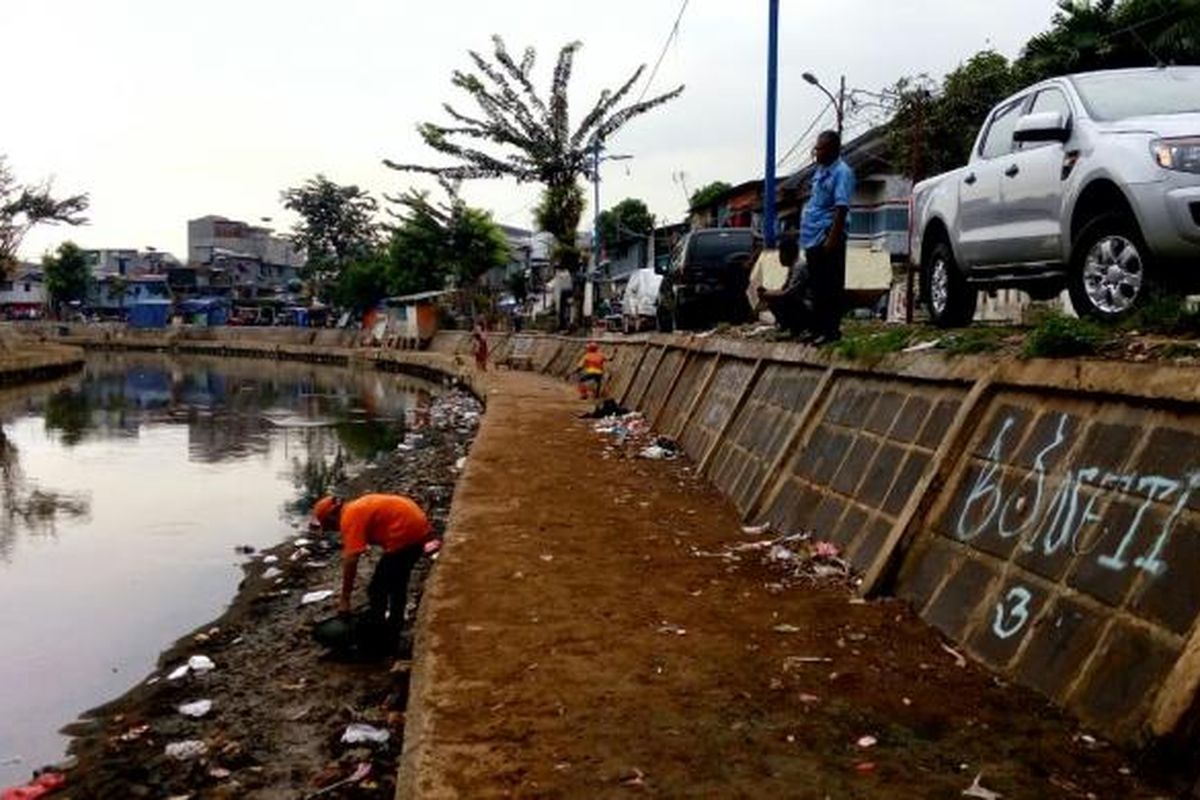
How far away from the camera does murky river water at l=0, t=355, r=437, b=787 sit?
8500 mm

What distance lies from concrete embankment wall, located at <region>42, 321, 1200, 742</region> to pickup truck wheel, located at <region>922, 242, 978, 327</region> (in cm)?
128

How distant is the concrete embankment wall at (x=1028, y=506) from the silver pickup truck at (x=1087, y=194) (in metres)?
1.33

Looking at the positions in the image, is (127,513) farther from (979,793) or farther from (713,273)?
(979,793)

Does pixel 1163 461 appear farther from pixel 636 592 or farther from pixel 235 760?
pixel 235 760

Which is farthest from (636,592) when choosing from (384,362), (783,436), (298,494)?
(384,362)

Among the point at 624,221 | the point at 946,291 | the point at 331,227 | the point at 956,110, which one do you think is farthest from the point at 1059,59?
the point at 331,227

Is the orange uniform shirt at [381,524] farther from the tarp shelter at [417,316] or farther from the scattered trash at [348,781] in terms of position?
the tarp shelter at [417,316]

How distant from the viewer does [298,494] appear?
17.5m

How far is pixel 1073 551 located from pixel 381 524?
4169 millimetres

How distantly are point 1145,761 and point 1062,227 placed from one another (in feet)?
15.4

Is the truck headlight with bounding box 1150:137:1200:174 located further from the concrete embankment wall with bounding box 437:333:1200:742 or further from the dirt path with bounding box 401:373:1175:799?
the dirt path with bounding box 401:373:1175:799

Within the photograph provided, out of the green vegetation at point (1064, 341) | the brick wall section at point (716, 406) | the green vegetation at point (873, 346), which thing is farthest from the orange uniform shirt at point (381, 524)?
the brick wall section at point (716, 406)

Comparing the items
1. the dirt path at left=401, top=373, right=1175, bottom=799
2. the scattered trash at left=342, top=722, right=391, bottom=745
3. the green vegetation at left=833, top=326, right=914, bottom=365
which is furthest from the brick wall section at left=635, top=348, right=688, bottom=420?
the scattered trash at left=342, top=722, right=391, bottom=745

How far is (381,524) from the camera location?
6.85 metres
